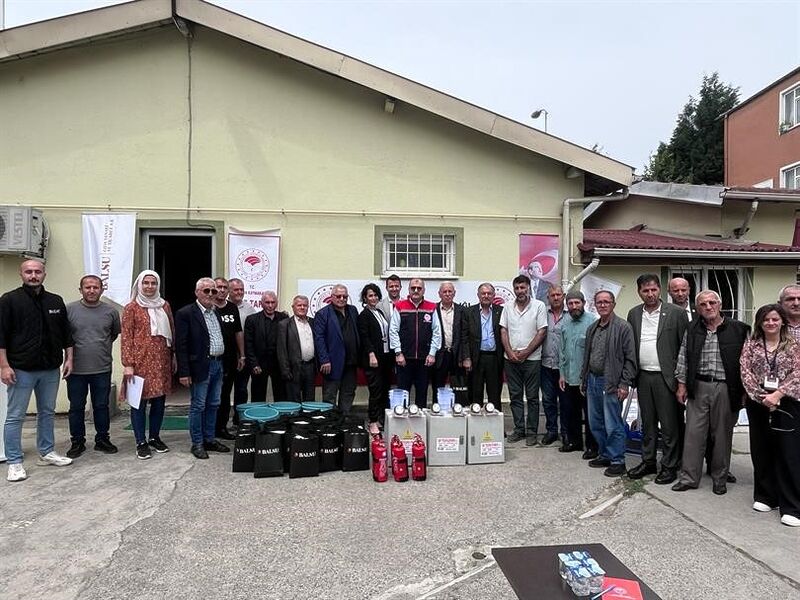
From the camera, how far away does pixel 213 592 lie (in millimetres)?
2973

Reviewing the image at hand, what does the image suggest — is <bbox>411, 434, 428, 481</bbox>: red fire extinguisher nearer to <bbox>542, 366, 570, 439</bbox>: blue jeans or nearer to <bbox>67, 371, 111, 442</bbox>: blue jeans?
<bbox>542, 366, 570, 439</bbox>: blue jeans

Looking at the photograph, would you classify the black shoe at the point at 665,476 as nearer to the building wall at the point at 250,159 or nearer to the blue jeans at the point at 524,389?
the blue jeans at the point at 524,389

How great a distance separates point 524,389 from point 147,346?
404 cm

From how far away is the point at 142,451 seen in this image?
5340mm

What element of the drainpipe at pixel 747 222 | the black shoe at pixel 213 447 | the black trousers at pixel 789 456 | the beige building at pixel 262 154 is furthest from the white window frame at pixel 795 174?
the black shoe at pixel 213 447

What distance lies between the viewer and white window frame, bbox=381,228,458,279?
24.3 feet

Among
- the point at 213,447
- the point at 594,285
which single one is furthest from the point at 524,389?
the point at 213,447

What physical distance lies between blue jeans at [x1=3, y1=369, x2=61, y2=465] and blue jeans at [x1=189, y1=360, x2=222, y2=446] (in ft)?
4.16

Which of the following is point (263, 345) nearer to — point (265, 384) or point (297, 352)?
point (297, 352)

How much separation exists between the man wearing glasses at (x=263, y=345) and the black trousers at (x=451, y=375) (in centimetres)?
183

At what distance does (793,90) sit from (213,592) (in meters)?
24.1

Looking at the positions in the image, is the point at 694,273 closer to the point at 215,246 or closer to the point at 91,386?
the point at 215,246

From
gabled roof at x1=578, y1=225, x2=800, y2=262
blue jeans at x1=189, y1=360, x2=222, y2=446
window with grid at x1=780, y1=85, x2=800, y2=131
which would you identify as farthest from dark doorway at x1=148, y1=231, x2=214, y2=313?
window with grid at x1=780, y1=85, x2=800, y2=131

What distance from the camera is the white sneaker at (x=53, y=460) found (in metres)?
5.07
